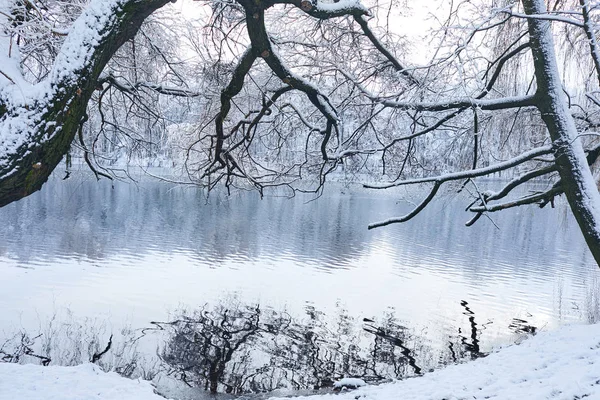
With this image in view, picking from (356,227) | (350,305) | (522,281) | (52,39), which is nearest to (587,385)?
(52,39)

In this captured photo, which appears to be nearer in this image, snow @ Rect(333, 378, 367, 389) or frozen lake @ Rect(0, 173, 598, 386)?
snow @ Rect(333, 378, 367, 389)

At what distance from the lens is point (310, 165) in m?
6.30

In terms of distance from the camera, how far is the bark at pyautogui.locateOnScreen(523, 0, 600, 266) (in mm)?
3926

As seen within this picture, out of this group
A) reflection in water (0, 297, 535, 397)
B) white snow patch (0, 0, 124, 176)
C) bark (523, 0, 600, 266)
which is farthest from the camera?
reflection in water (0, 297, 535, 397)

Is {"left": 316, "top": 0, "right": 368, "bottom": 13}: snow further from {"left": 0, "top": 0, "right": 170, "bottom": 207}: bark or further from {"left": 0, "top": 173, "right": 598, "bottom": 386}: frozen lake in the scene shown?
{"left": 0, "top": 173, "right": 598, "bottom": 386}: frozen lake

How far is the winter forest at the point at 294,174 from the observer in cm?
363

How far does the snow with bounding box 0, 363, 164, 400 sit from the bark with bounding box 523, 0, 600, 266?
14.0 ft

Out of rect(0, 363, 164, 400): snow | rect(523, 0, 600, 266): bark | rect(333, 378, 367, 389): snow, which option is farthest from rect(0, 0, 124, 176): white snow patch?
rect(333, 378, 367, 389): snow

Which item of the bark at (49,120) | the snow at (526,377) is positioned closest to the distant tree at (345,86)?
the bark at (49,120)

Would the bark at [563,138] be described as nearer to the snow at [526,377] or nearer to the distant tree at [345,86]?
the distant tree at [345,86]

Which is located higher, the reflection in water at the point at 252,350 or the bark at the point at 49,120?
the bark at the point at 49,120

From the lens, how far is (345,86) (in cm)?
643

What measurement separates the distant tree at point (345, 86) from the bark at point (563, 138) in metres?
0.01

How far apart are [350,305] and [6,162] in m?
9.07
